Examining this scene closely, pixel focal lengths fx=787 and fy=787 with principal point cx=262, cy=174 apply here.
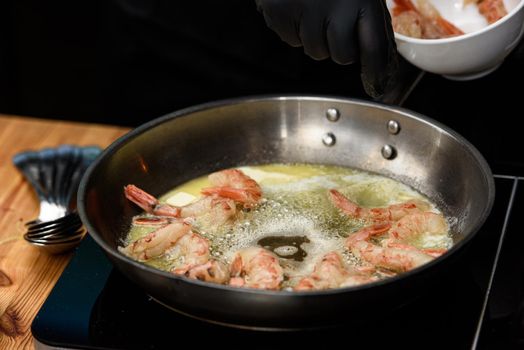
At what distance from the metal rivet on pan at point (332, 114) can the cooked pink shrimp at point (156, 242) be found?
0.50 meters

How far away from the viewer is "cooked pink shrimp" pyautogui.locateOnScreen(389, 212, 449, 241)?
153 cm

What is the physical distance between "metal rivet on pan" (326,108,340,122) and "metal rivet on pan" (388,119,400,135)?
13 centimetres

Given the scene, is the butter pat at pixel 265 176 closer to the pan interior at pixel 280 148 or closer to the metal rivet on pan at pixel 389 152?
the pan interior at pixel 280 148

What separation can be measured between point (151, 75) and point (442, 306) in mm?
1511

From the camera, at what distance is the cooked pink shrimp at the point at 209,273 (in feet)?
4.36

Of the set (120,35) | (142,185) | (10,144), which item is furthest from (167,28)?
(142,185)

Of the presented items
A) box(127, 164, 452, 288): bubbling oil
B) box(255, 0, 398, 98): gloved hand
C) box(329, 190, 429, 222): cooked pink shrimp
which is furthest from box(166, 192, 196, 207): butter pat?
box(255, 0, 398, 98): gloved hand

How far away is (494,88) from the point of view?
84.4 inches

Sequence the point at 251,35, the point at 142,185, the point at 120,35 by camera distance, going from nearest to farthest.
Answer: the point at 142,185
the point at 251,35
the point at 120,35

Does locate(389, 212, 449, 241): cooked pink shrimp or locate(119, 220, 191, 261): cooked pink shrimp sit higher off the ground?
locate(389, 212, 449, 241): cooked pink shrimp

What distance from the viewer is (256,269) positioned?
1.37 metres

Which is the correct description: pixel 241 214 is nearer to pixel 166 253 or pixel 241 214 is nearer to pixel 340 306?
pixel 166 253

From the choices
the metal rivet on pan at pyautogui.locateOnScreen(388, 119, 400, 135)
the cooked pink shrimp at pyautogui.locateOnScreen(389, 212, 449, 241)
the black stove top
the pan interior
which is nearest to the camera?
the black stove top

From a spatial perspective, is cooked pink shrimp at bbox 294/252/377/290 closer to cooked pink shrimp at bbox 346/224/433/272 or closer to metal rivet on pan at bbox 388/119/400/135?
cooked pink shrimp at bbox 346/224/433/272
